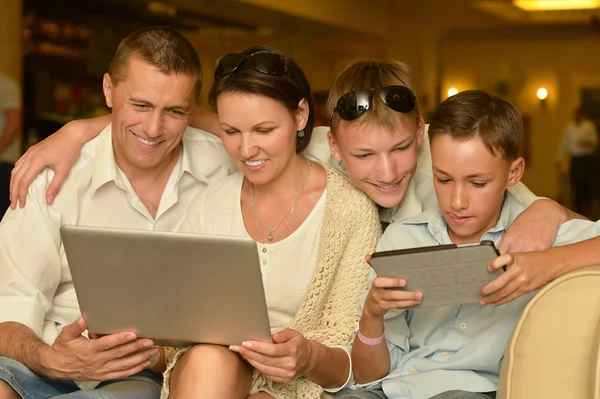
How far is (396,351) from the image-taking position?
2043mm

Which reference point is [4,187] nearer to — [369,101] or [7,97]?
[7,97]

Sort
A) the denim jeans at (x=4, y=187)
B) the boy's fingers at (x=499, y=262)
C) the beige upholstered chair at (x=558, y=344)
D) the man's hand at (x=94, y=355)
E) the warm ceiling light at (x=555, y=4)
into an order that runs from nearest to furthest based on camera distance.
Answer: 1. the beige upholstered chair at (x=558, y=344)
2. the boy's fingers at (x=499, y=262)
3. the man's hand at (x=94, y=355)
4. the denim jeans at (x=4, y=187)
5. the warm ceiling light at (x=555, y=4)

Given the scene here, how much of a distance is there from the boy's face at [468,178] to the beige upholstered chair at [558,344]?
33 centimetres

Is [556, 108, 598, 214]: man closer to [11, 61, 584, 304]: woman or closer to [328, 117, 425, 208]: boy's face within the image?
[11, 61, 584, 304]: woman

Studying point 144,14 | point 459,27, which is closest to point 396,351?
point 144,14

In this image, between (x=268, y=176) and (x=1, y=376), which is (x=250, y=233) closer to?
(x=268, y=176)

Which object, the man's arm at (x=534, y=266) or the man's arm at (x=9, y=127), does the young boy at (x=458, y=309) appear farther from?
the man's arm at (x=9, y=127)

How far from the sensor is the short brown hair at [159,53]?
7.36 ft

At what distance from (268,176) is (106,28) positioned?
23.7 feet

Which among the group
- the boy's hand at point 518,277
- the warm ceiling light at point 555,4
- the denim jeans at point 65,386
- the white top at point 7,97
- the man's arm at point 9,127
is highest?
the warm ceiling light at point 555,4

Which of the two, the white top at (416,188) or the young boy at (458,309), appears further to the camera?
the white top at (416,188)

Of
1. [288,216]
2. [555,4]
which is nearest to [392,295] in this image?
[288,216]

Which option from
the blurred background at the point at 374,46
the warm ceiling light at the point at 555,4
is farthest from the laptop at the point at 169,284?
the warm ceiling light at the point at 555,4

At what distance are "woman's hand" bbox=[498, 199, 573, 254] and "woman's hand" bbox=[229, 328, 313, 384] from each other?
0.50 m
